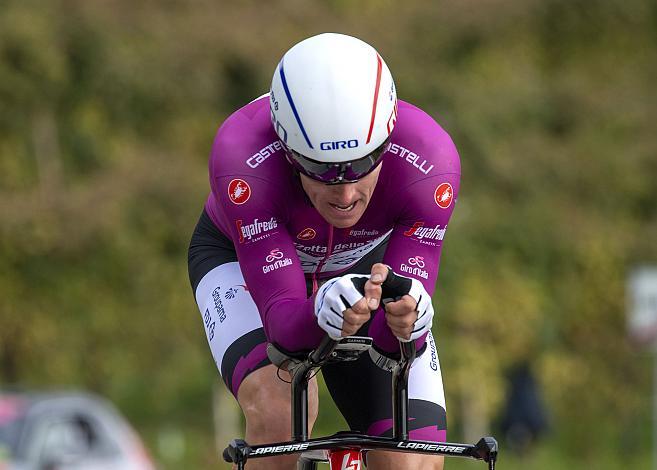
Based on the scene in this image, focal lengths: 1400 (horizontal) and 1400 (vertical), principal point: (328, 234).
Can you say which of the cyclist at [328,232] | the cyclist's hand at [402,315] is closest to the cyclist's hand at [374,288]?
the cyclist at [328,232]

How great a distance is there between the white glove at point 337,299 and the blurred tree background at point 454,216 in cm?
1401

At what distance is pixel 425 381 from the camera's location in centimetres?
553

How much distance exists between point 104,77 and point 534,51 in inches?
376

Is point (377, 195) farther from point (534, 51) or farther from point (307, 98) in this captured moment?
point (534, 51)

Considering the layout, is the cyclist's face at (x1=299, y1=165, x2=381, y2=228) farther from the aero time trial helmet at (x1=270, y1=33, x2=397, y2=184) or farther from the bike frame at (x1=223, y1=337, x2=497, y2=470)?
the bike frame at (x1=223, y1=337, x2=497, y2=470)

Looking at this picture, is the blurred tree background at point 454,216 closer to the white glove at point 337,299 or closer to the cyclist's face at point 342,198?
the cyclist's face at point 342,198

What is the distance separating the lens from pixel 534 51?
25391 millimetres

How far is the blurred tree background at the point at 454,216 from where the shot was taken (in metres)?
18.8

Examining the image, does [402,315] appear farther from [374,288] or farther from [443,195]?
[443,195]

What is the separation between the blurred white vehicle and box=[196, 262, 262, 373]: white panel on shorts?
7782 millimetres

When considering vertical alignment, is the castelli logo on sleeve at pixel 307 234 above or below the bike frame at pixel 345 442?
above

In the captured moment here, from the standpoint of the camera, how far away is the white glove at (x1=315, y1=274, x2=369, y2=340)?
4.55 metres

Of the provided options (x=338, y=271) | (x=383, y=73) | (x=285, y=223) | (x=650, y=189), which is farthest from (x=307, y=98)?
(x=650, y=189)

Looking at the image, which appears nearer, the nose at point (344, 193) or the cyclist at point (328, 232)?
the cyclist at point (328, 232)
